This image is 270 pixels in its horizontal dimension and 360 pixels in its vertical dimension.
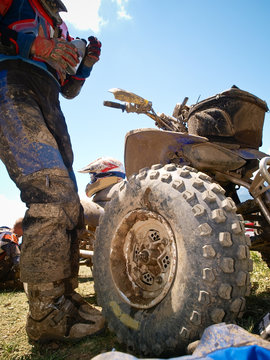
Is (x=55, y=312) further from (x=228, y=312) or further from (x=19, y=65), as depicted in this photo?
(x=19, y=65)

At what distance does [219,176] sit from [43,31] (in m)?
2.00

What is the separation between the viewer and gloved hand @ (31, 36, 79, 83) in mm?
2098

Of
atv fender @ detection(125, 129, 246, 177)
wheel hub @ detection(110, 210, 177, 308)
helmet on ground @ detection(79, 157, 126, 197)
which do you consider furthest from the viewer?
helmet on ground @ detection(79, 157, 126, 197)

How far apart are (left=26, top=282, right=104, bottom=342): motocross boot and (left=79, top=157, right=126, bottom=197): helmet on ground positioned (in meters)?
3.18

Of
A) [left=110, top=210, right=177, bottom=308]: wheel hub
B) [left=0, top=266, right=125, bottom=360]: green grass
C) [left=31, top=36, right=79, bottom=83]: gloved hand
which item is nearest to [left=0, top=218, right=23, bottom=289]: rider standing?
[left=0, top=266, right=125, bottom=360]: green grass

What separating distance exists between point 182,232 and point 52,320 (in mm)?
1168

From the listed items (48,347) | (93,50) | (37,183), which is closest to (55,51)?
(93,50)

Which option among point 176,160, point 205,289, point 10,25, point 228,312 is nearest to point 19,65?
point 10,25

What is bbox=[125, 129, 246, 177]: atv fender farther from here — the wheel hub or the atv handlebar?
the atv handlebar

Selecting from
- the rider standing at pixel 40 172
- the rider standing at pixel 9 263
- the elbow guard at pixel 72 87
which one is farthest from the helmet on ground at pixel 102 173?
the rider standing at pixel 40 172

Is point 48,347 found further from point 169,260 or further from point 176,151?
point 176,151

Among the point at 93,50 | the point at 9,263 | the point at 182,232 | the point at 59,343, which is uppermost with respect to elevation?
the point at 93,50

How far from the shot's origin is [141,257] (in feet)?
5.89

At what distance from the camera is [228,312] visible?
1.32 meters
